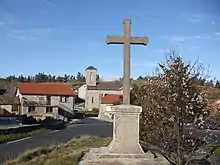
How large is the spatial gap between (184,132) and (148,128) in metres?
2.44

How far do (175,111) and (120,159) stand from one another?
5309 mm

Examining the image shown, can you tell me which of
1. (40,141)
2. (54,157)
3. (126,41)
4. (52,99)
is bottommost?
(40,141)

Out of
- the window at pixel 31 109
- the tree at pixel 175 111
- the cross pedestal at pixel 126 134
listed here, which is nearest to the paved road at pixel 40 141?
the tree at pixel 175 111

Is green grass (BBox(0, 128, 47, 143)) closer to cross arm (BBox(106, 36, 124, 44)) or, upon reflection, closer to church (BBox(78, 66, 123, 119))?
cross arm (BBox(106, 36, 124, 44))

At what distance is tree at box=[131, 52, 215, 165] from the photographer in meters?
13.7

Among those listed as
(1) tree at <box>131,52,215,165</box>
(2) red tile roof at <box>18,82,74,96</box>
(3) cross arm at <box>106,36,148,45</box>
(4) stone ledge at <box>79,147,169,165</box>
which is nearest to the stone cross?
(3) cross arm at <box>106,36,148,45</box>

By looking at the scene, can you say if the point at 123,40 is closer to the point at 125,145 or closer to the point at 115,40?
the point at 115,40

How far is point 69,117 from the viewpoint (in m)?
75.9

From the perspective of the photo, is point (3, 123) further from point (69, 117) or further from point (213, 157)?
point (213, 157)

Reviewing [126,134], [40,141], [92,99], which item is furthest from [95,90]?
[126,134]

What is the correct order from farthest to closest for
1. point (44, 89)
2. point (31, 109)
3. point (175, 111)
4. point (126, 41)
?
point (44, 89) → point (31, 109) → point (175, 111) → point (126, 41)

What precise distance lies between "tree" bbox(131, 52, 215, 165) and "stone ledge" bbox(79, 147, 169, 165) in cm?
415

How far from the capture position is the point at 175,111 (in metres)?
13.6

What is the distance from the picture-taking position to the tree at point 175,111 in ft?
45.0
